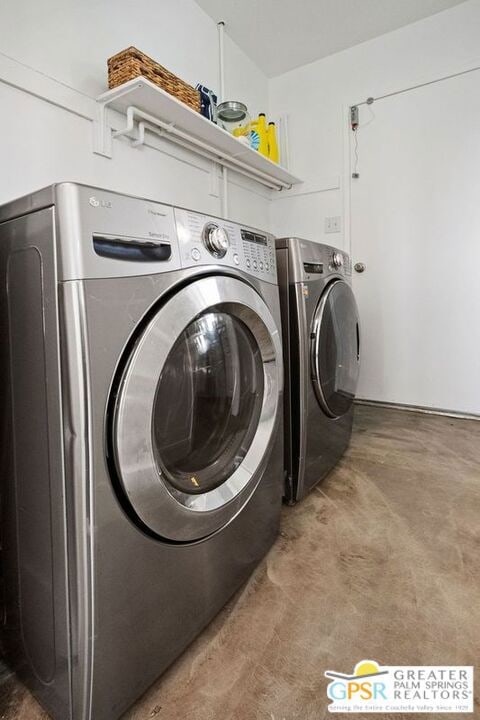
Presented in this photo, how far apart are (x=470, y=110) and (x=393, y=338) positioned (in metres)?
1.47

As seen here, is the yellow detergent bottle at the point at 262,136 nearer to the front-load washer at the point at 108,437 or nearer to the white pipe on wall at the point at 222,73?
the white pipe on wall at the point at 222,73

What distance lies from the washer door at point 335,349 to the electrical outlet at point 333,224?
1224 mm

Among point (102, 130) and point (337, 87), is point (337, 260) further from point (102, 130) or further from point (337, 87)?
point (337, 87)

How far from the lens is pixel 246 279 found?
1020 millimetres

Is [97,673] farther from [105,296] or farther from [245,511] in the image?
[105,296]

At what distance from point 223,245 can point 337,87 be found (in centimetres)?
266

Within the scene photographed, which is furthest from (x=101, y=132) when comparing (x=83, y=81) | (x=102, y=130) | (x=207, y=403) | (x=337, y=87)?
(x=337, y=87)

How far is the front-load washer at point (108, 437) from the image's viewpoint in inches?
25.9

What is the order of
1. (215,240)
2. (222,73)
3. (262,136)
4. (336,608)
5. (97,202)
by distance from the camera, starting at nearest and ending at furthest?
(97,202)
(215,240)
(336,608)
(222,73)
(262,136)

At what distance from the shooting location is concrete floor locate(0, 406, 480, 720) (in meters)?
0.82

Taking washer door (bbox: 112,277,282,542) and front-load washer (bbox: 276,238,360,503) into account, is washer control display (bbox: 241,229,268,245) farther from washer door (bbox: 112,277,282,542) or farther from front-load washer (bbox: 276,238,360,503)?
front-load washer (bbox: 276,238,360,503)

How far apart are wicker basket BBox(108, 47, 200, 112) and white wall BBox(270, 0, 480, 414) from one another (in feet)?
4.89

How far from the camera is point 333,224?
2916mm

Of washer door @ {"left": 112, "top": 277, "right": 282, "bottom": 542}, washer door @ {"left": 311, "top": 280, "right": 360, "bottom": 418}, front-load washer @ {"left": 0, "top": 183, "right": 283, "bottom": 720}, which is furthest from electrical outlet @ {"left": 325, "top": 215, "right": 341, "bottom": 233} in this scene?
front-load washer @ {"left": 0, "top": 183, "right": 283, "bottom": 720}
